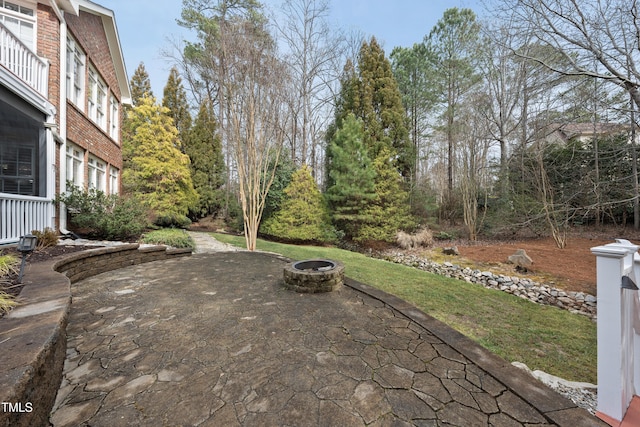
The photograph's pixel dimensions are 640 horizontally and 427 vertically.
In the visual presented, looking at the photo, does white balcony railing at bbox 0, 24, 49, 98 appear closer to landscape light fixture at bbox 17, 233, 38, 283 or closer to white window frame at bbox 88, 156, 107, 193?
white window frame at bbox 88, 156, 107, 193

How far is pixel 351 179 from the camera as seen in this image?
429 inches

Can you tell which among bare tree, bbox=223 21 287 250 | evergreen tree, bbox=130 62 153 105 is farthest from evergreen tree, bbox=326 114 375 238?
evergreen tree, bbox=130 62 153 105

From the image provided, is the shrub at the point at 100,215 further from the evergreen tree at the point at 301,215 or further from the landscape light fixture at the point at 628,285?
the landscape light fixture at the point at 628,285

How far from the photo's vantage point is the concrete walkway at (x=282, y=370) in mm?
1512

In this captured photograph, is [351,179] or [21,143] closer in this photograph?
[21,143]

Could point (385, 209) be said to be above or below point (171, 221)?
above

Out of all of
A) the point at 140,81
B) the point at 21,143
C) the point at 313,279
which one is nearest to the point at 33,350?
the point at 313,279

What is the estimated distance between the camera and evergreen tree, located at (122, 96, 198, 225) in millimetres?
11773

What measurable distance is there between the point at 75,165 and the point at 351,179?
29.9 ft

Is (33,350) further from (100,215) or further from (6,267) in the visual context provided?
(100,215)

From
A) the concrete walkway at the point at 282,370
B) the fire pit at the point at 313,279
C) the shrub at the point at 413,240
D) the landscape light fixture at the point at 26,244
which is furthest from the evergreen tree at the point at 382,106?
the landscape light fixture at the point at 26,244

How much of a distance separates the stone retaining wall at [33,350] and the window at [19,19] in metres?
6.65

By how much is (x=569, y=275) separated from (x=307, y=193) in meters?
8.66

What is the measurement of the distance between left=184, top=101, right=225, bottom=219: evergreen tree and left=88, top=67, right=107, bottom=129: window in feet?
22.3
